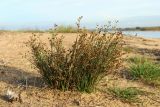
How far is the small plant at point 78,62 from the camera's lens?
730 cm

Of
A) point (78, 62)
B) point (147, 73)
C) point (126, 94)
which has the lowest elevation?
point (126, 94)

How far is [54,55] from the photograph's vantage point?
24.1 ft

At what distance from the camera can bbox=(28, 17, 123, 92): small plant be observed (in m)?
7.30

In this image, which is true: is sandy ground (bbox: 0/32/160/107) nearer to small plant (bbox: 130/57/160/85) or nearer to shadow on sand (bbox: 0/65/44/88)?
shadow on sand (bbox: 0/65/44/88)

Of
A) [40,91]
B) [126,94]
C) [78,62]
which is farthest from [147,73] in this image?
[40,91]

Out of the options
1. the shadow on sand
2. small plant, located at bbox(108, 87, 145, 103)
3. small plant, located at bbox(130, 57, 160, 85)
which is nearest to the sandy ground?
the shadow on sand

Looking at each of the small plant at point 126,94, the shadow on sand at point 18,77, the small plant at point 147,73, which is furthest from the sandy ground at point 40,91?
the small plant at point 147,73

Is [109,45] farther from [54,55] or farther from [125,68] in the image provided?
[125,68]

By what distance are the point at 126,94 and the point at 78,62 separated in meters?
0.83

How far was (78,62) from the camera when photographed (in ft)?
24.1

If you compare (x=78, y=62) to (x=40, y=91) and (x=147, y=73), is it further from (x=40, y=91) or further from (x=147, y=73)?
(x=147, y=73)

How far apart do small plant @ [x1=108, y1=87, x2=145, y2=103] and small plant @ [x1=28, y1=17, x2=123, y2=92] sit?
1.00 feet

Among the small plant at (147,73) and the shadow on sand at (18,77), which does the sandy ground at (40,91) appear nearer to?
the shadow on sand at (18,77)

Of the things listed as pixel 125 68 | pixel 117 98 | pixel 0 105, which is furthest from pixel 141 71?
pixel 0 105
